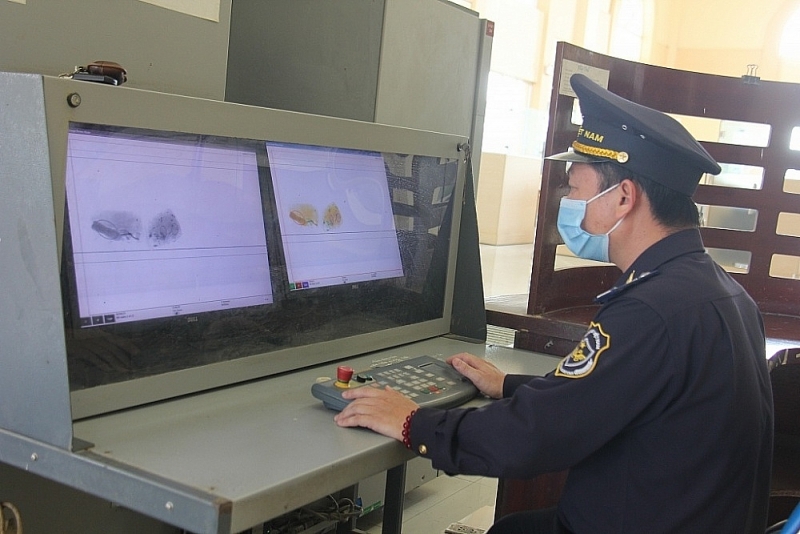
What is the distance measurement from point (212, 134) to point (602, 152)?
601 mm

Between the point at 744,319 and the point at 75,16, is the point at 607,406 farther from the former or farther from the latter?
the point at 75,16

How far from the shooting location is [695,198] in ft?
7.95

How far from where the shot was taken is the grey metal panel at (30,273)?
984mm

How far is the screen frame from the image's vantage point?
1006mm

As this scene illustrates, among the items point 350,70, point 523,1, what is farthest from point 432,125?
point 523,1

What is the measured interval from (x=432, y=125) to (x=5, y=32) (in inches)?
44.7

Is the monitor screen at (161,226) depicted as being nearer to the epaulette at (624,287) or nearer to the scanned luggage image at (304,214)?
the scanned luggage image at (304,214)

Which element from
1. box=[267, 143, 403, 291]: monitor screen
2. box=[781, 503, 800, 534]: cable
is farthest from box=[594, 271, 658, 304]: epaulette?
box=[267, 143, 403, 291]: monitor screen

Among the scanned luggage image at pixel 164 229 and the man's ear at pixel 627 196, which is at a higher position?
the man's ear at pixel 627 196

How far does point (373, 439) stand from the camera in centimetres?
115

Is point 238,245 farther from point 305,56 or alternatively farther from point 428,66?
point 428,66

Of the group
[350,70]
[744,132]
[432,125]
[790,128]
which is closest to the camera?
[350,70]

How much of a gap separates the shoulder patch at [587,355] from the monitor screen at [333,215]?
1.55ft

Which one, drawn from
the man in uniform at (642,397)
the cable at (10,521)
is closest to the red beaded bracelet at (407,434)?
the man in uniform at (642,397)
